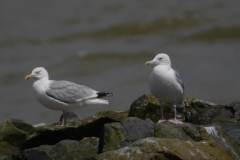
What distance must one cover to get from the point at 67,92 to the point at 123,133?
2.96 metres

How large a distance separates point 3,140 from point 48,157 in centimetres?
205

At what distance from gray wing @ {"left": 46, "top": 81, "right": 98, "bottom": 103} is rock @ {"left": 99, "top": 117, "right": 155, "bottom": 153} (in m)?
2.61

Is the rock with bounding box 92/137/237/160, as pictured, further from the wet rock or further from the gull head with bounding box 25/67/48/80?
the gull head with bounding box 25/67/48/80

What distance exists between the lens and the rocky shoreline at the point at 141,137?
419cm

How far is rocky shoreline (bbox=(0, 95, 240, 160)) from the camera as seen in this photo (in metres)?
4.19

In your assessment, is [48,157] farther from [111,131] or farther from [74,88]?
[74,88]

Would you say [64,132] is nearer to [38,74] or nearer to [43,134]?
[43,134]

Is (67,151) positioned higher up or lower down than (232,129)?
lower down

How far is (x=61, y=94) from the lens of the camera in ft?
24.8

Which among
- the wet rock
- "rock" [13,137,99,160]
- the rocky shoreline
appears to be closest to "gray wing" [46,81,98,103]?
the rocky shoreline

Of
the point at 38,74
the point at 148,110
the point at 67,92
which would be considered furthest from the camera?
the point at 38,74

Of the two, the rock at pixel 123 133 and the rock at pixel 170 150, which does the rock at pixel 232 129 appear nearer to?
the rock at pixel 170 150

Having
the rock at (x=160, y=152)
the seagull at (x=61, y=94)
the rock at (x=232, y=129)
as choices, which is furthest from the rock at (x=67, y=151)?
the rock at (x=232, y=129)

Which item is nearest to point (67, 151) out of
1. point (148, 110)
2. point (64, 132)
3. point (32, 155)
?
point (32, 155)
